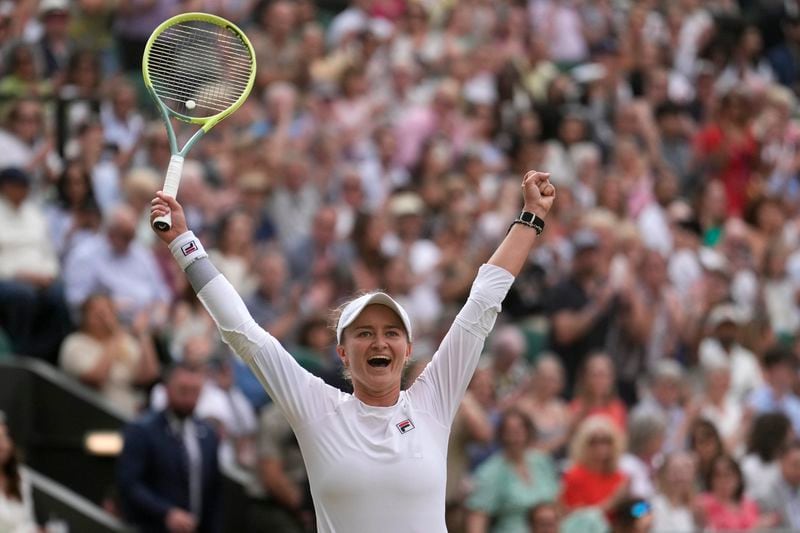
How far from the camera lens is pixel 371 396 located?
205 inches

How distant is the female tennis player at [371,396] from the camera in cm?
499

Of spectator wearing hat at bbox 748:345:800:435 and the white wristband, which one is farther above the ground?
spectator wearing hat at bbox 748:345:800:435

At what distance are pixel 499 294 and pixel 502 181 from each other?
8923 millimetres

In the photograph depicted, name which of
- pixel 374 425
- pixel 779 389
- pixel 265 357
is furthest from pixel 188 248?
pixel 779 389

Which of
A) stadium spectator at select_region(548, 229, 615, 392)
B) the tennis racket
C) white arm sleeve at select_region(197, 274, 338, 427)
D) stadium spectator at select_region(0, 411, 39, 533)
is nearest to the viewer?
white arm sleeve at select_region(197, 274, 338, 427)

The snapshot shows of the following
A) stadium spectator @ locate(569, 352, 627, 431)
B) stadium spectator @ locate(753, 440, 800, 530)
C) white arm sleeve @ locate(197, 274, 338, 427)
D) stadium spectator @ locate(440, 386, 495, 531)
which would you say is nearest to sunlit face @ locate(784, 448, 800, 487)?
stadium spectator @ locate(753, 440, 800, 530)

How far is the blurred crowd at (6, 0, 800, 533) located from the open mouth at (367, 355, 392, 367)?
8.65 feet

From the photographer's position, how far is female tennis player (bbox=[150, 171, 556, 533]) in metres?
4.99

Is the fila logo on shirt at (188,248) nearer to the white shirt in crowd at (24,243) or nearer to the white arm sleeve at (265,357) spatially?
the white arm sleeve at (265,357)

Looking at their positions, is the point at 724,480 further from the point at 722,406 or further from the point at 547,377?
the point at 722,406

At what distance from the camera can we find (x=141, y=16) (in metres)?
13.9

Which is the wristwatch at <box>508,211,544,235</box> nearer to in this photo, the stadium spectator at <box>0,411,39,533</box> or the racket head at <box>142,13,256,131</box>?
the racket head at <box>142,13,256,131</box>

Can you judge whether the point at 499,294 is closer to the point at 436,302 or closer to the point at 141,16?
the point at 436,302

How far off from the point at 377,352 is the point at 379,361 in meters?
0.03
